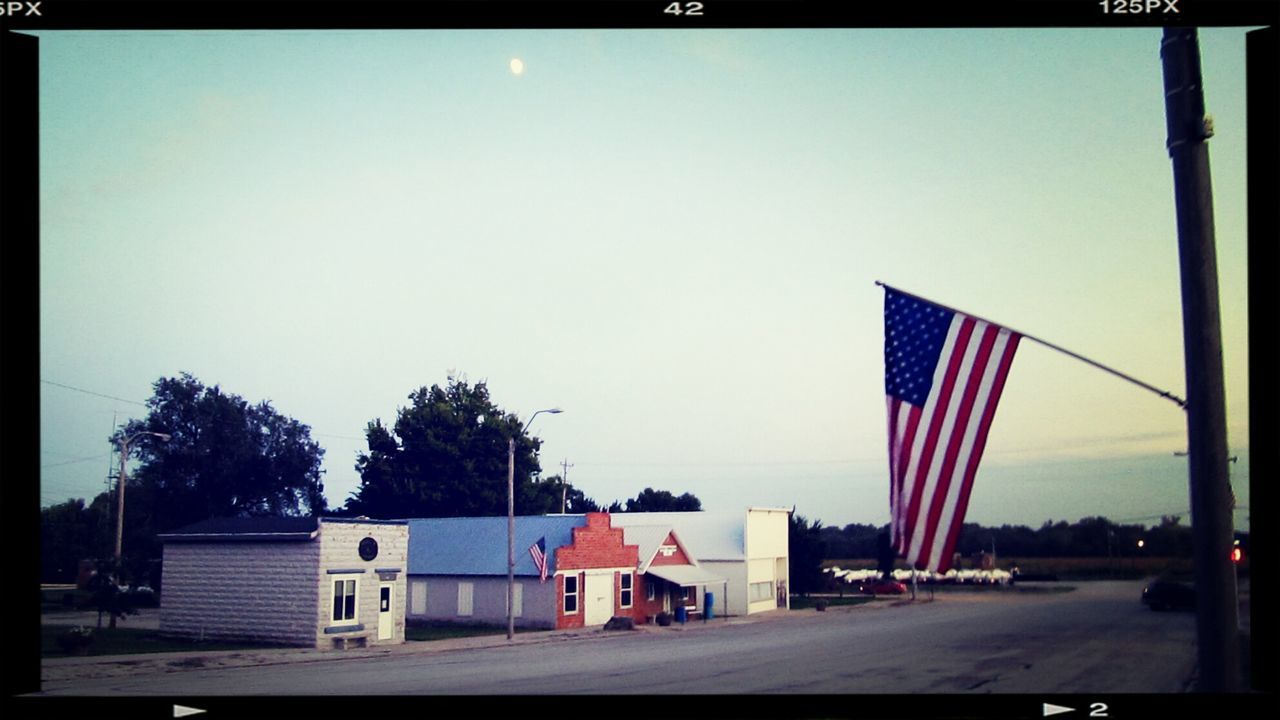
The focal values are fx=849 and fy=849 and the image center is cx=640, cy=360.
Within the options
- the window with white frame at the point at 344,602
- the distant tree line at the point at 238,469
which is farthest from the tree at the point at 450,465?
the window with white frame at the point at 344,602

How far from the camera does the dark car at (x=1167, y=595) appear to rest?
12.0 metres

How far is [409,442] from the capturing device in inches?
713

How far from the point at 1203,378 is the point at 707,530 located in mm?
12828

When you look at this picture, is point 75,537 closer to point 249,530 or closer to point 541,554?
point 249,530

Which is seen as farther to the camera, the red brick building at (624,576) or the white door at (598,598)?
the white door at (598,598)

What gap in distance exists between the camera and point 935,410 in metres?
8.63

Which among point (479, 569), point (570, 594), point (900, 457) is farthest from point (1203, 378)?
point (570, 594)

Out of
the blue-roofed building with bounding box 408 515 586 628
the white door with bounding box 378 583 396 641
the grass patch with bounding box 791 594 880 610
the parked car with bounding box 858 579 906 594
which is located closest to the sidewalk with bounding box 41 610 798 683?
the grass patch with bounding box 791 594 880 610

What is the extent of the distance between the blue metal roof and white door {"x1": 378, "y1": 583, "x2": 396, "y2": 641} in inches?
35.3

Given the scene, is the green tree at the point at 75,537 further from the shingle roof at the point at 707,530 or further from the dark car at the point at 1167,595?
the dark car at the point at 1167,595

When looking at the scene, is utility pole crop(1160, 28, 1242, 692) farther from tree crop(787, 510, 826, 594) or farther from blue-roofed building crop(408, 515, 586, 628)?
blue-roofed building crop(408, 515, 586, 628)

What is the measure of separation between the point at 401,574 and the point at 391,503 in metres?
3.98

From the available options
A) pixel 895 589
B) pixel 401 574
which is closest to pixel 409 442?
pixel 401 574

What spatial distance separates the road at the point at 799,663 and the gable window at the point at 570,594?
4.48 ft
